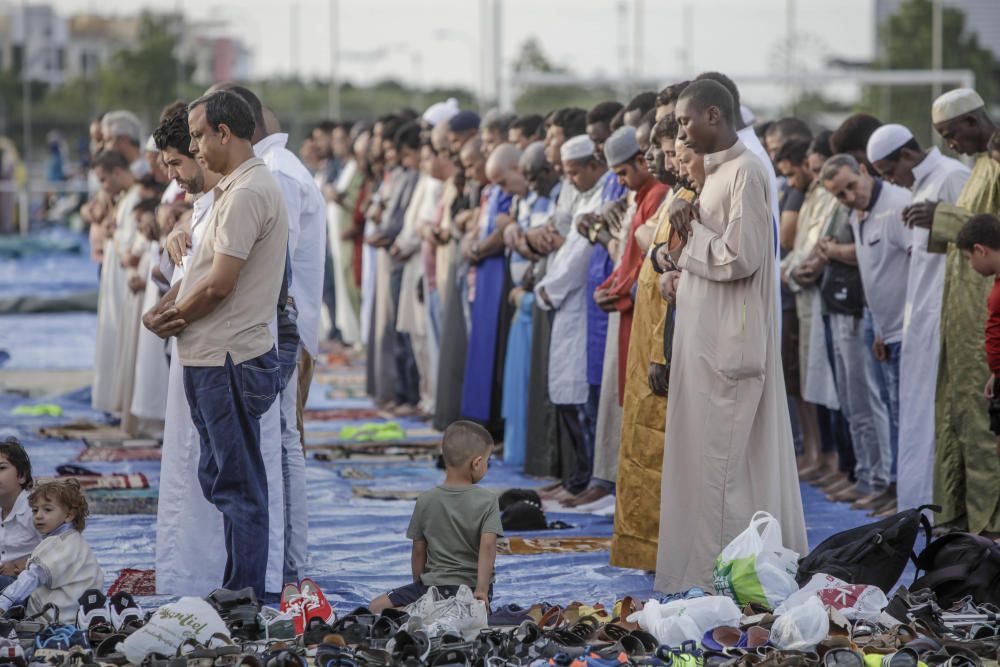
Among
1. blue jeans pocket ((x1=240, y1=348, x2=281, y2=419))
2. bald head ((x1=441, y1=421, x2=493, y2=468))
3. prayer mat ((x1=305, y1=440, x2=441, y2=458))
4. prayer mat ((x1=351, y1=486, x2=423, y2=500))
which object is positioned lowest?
prayer mat ((x1=305, y1=440, x2=441, y2=458))

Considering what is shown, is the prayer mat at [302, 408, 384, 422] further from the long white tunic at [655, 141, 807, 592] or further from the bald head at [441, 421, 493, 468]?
the bald head at [441, 421, 493, 468]

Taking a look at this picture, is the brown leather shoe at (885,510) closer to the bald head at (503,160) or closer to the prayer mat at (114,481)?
the bald head at (503,160)

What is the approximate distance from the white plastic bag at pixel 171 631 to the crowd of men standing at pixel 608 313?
0.68 m

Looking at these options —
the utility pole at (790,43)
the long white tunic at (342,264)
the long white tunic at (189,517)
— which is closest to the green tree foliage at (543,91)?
the utility pole at (790,43)

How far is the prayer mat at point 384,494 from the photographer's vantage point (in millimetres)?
8094

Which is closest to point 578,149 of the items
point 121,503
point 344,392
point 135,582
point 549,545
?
point 549,545

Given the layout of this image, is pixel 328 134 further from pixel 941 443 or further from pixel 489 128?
pixel 941 443

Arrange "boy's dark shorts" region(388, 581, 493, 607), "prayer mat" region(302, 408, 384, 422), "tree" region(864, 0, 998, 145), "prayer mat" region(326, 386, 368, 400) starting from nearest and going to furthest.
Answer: "boy's dark shorts" region(388, 581, 493, 607)
"prayer mat" region(302, 408, 384, 422)
"prayer mat" region(326, 386, 368, 400)
"tree" region(864, 0, 998, 145)

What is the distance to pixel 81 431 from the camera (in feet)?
33.2

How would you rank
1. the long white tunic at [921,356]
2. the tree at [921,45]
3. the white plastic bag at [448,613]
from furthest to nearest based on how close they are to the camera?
the tree at [921,45]
the long white tunic at [921,356]
the white plastic bag at [448,613]

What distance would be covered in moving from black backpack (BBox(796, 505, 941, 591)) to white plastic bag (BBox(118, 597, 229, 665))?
216cm

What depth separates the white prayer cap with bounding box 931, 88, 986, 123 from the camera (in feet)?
22.6

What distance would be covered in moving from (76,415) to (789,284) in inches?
206

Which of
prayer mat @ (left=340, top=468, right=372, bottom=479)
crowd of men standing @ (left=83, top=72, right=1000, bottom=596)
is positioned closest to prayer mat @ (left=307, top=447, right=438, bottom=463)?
prayer mat @ (left=340, top=468, right=372, bottom=479)
